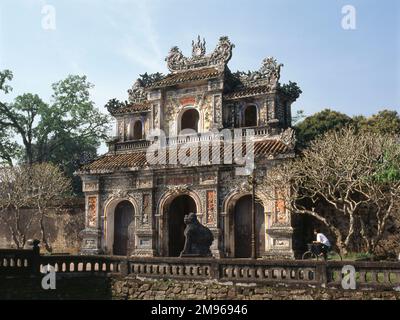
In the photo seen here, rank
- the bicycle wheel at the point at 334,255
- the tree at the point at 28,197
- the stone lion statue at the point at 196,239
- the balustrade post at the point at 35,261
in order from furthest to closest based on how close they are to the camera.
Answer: the tree at the point at 28,197 < the bicycle wheel at the point at 334,255 < the stone lion statue at the point at 196,239 < the balustrade post at the point at 35,261

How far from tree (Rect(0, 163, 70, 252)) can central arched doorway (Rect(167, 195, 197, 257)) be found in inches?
308

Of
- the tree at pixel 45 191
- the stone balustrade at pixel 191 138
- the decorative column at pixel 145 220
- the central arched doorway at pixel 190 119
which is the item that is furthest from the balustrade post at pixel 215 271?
the tree at pixel 45 191

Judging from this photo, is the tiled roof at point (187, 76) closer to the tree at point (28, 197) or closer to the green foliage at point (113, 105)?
the green foliage at point (113, 105)

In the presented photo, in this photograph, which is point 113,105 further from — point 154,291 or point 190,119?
point 154,291

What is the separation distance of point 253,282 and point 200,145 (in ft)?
35.7

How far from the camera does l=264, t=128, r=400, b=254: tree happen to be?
19.1m

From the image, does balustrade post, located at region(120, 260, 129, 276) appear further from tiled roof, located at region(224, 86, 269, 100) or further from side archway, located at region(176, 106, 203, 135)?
tiled roof, located at region(224, 86, 269, 100)

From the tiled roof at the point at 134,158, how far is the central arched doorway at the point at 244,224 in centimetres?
233

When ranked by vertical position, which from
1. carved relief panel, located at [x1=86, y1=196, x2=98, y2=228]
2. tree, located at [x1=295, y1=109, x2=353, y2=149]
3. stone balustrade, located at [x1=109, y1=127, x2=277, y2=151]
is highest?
tree, located at [x1=295, y1=109, x2=353, y2=149]

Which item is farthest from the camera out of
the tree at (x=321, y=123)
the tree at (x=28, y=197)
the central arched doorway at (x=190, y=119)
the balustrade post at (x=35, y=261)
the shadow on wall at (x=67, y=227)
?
the tree at (x=321, y=123)

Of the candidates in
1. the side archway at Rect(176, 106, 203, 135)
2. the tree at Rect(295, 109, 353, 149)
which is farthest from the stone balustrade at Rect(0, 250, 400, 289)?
the tree at Rect(295, 109, 353, 149)

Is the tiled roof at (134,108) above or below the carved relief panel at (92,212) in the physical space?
above

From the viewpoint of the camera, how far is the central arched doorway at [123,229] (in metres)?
25.9
